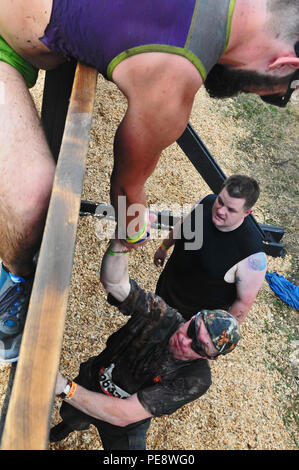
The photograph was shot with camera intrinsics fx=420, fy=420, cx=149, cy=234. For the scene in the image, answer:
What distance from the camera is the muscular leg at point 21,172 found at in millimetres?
1495

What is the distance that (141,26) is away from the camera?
142 centimetres

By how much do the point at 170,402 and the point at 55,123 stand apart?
1759mm

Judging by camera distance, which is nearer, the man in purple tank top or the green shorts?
the man in purple tank top

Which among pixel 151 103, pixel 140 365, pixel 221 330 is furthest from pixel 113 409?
pixel 151 103

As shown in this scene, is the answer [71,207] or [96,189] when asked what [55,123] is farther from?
[96,189]

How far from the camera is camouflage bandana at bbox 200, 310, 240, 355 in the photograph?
2271 mm

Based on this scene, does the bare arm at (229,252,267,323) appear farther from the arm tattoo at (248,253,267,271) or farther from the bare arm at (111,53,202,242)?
the bare arm at (111,53,202,242)

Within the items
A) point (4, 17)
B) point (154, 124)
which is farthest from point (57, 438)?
point (4, 17)

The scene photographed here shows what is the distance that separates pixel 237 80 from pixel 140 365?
1.61m

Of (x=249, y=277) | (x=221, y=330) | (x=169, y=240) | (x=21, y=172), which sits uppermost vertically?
(x=21, y=172)

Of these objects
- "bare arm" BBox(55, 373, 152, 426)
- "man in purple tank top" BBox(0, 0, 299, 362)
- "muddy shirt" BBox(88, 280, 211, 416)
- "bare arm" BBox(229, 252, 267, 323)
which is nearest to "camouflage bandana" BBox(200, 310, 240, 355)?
"muddy shirt" BBox(88, 280, 211, 416)

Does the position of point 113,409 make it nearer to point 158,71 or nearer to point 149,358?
point 149,358

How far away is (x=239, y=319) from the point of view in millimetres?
3125

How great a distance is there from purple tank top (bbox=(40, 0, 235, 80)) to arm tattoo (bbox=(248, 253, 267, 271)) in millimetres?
1729
